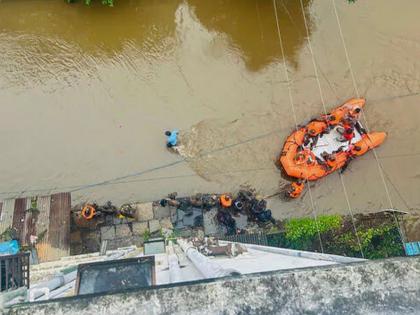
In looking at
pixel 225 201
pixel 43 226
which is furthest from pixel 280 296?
pixel 43 226

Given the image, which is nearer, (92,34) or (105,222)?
(105,222)

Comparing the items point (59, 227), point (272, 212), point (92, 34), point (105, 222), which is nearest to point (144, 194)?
point (105, 222)

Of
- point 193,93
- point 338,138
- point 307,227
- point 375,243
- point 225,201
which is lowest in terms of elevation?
point 375,243

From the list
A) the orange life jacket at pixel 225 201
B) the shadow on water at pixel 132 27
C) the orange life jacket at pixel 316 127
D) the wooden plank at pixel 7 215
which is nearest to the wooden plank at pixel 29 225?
the wooden plank at pixel 7 215

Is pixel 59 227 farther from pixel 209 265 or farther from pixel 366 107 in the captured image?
pixel 366 107

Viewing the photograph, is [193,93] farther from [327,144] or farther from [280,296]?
[280,296]
